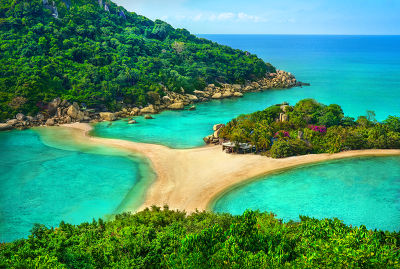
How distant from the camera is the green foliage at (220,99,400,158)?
94.7ft

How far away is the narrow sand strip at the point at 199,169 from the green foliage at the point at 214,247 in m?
6.96

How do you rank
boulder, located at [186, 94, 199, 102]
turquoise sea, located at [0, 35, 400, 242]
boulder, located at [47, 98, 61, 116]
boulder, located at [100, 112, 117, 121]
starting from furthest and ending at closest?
1. boulder, located at [186, 94, 199, 102]
2. boulder, located at [100, 112, 117, 121]
3. boulder, located at [47, 98, 61, 116]
4. turquoise sea, located at [0, 35, 400, 242]

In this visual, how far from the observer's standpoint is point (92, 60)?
52.0 m

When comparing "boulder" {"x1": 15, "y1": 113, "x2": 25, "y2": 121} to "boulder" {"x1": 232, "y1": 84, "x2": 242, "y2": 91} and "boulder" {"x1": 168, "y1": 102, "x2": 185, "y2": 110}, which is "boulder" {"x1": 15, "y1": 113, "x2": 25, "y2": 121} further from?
"boulder" {"x1": 232, "y1": 84, "x2": 242, "y2": 91}

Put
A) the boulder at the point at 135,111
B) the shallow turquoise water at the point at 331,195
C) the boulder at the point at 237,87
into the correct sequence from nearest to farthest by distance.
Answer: the shallow turquoise water at the point at 331,195, the boulder at the point at 135,111, the boulder at the point at 237,87

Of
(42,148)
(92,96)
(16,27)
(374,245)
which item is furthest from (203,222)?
(16,27)

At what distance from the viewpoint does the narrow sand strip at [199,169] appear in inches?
853

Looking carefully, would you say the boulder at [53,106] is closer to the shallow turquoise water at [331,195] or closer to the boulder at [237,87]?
the shallow turquoise water at [331,195]

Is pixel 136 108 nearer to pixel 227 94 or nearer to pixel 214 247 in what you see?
pixel 227 94

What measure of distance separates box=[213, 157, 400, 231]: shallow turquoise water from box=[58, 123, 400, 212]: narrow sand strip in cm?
108

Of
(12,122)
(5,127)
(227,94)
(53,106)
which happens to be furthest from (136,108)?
(227,94)

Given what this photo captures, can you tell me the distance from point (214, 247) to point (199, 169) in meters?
14.2

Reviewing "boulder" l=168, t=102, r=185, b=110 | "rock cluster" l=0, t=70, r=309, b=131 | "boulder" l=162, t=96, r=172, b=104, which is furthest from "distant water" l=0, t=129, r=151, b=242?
"boulder" l=162, t=96, r=172, b=104

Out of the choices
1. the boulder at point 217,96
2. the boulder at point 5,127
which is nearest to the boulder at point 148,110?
the boulder at point 217,96
